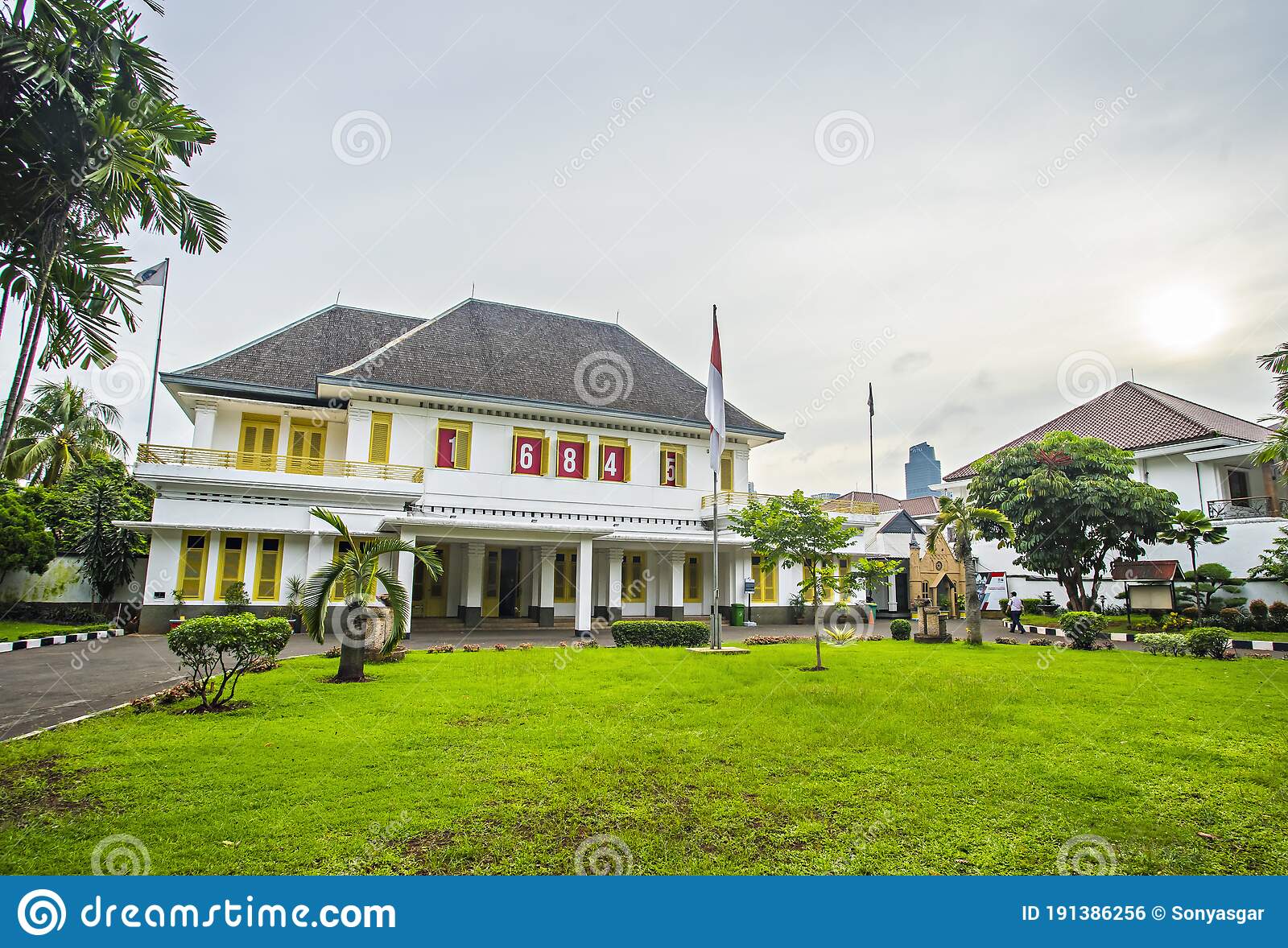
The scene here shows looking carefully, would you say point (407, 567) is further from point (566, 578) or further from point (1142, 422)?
point (1142, 422)

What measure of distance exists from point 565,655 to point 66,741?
23.8 ft

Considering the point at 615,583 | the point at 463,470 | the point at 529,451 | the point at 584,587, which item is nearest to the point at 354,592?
the point at 584,587

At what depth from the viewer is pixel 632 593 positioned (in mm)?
21984

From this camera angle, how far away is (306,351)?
20.0 m

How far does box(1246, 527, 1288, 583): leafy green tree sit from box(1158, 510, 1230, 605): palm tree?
3.26 feet

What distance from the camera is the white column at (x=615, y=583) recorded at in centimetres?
1975

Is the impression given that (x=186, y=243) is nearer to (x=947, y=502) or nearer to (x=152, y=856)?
(x=152, y=856)

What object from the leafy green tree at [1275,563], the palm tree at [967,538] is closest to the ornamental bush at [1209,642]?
the palm tree at [967,538]

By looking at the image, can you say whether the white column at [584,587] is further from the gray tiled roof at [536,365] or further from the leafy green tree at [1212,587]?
the leafy green tree at [1212,587]

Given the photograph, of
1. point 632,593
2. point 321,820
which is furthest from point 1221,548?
point 321,820

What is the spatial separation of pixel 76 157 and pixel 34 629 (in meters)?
13.7

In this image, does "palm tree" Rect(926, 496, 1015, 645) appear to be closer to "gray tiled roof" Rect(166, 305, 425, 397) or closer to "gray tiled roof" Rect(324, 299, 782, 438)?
"gray tiled roof" Rect(324, 299, 782, 438)

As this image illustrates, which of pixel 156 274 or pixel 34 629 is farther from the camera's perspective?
pixel 156 274

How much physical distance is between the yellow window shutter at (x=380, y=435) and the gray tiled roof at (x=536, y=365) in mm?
934
